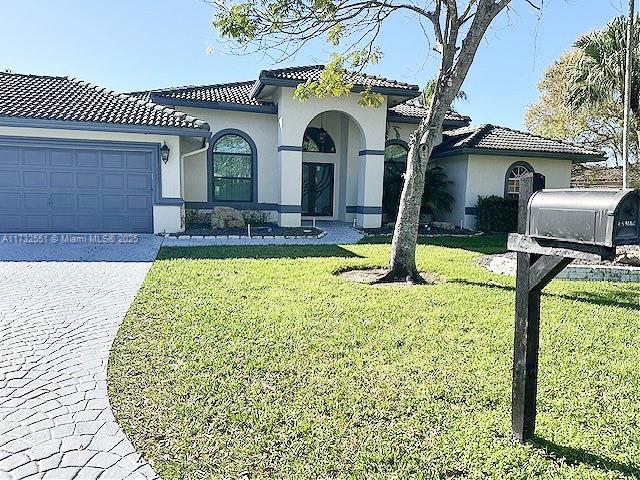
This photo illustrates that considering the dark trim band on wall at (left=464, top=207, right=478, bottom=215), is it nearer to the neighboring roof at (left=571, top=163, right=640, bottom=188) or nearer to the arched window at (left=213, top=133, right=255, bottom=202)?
the arched window at (left=213, top=133, right=255, bottom=202)

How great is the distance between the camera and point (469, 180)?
1691 cm

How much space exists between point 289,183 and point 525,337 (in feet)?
42.3

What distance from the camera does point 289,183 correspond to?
15.3m

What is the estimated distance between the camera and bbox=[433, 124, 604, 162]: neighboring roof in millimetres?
16547

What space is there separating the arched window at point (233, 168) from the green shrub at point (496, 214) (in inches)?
354

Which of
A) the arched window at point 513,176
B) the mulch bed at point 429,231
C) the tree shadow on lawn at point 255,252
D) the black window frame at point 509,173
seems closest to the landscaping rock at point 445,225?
the mulch bed at point 429,231

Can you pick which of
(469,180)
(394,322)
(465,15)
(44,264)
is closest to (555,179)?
(469,180)

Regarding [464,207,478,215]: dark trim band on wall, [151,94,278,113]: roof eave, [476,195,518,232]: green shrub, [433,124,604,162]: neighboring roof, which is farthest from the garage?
[476,195,518,232]: green shrub

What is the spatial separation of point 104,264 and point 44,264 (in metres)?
1.17

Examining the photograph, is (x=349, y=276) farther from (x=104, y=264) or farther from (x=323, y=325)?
(x=104, y=264)

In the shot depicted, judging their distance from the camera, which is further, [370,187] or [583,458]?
[370,187]

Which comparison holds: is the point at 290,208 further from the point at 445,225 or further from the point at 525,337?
the point at 525,337

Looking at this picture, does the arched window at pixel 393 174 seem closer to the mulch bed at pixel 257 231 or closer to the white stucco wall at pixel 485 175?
the white stucco wall at pixel 485 175

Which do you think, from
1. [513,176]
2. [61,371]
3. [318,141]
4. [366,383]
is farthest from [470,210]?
[61,371]
